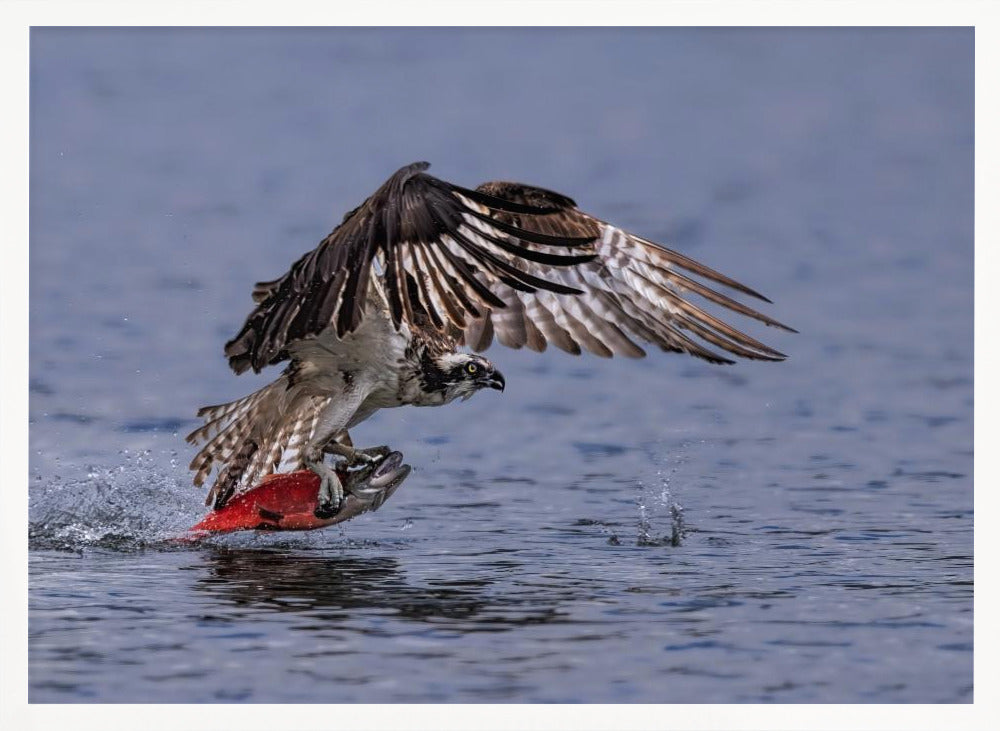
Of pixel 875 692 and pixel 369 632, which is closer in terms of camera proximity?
pixel 875 692

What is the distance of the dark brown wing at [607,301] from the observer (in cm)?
959

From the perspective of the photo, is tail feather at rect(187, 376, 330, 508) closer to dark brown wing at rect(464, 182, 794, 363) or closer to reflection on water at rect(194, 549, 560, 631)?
reflection on water at rect(194, 549, 560, 631)

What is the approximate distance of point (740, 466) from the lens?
1086cm

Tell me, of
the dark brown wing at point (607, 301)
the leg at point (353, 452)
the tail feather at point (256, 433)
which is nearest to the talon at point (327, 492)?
the leg at point (353, 452)

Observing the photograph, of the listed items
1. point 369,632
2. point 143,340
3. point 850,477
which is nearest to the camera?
point 369,632

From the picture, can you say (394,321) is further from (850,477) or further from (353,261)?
(850,477)

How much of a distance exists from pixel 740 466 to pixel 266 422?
9.40 ft

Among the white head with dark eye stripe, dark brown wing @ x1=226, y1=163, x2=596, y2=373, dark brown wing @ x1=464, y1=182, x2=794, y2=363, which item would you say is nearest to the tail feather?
the white head with dark eye stripe

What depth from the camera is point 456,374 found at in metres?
9.31

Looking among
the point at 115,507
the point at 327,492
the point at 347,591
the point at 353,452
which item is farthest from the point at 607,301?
the point at 115,507

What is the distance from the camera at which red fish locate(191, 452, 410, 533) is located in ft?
29.7

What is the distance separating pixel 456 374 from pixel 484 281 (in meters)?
0.60
